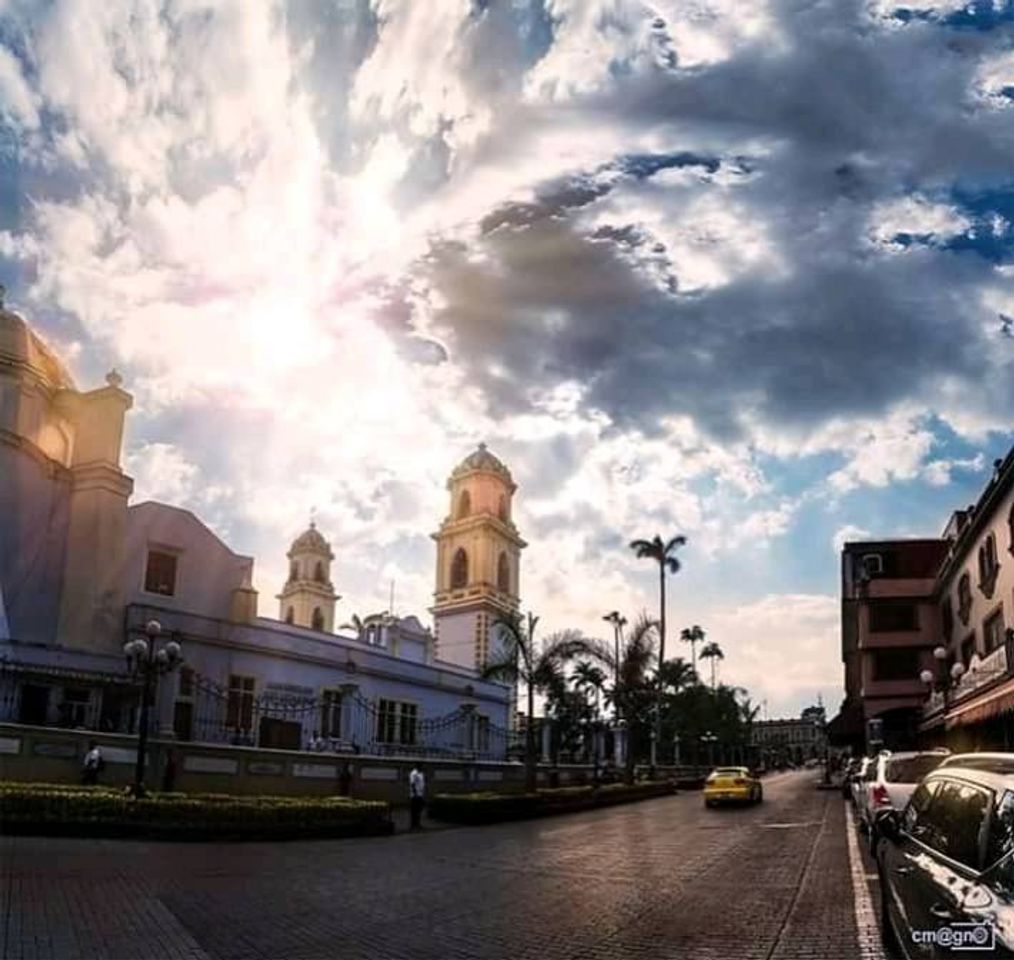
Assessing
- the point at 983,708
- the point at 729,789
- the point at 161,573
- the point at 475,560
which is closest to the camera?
the point at 983,708

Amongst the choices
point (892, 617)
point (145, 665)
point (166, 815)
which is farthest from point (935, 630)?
point (166, 815)

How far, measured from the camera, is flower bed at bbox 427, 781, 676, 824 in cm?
2684

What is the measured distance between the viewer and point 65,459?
35.2 metres

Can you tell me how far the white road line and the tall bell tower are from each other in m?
53.8

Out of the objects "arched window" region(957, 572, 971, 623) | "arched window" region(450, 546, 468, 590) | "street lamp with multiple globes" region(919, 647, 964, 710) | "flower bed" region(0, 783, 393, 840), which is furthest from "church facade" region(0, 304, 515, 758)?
"arched window" region(450, 546, 468, 590)

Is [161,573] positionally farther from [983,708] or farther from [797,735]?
[797,735]

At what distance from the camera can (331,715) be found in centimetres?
3866

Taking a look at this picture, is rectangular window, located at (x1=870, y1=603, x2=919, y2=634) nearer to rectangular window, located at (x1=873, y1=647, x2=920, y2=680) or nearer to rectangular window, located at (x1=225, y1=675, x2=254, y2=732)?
rectangular window, located at (x1=873, y1=647, x2=920, y2=680)

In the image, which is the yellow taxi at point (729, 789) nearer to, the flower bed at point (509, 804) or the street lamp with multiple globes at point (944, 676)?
the flower bed at point (509, 804)

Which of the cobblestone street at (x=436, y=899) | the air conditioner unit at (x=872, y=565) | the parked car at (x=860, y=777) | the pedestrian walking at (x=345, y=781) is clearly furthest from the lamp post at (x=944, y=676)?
the pedestrian walking at (x=345, y=781)

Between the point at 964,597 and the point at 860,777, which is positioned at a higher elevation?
the point at 964,597

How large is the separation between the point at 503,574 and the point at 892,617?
30.5 meters

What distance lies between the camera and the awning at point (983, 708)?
2516cm

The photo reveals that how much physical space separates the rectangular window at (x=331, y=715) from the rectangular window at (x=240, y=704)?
9.44 feet
